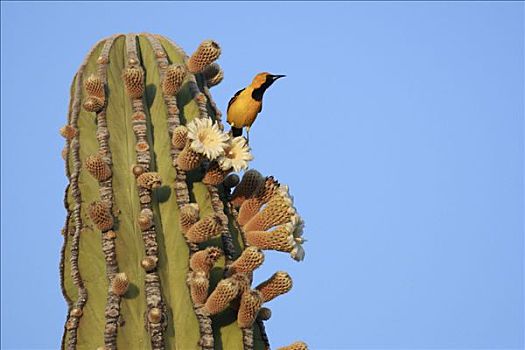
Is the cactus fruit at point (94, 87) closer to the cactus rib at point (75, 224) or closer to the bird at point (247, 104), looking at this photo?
the cactus rib at point (75, 224)

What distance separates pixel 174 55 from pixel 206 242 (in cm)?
150

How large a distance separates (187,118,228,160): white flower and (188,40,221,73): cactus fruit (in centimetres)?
63

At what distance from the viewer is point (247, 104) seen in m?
7.43

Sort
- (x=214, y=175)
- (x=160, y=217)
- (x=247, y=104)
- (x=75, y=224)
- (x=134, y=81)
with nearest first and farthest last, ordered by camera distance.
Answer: (x=75, y=224)
(x=160, y=217)
(x=214, y=175)
(x=134, y=81)
(x=247, y=104)

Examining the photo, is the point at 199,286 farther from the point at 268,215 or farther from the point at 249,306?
the point at 268,215

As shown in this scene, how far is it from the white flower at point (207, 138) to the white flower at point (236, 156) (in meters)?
0.06

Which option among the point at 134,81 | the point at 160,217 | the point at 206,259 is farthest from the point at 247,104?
the point at 206,259

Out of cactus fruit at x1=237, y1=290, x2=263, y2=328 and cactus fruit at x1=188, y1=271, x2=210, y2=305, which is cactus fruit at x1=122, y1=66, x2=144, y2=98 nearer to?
cactus fruit at x1=188, y1=271, x2=210, y2=305

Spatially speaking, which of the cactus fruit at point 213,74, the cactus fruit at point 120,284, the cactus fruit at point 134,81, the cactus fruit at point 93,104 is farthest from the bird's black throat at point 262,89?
the cactus fruit at point 120,284

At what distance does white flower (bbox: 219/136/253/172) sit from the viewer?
5.38 m

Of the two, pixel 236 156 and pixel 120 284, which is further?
pixel 236 156

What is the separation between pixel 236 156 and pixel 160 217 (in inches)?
22.4

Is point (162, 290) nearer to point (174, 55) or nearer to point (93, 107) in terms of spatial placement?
point (93, 107)

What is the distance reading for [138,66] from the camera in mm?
5750
